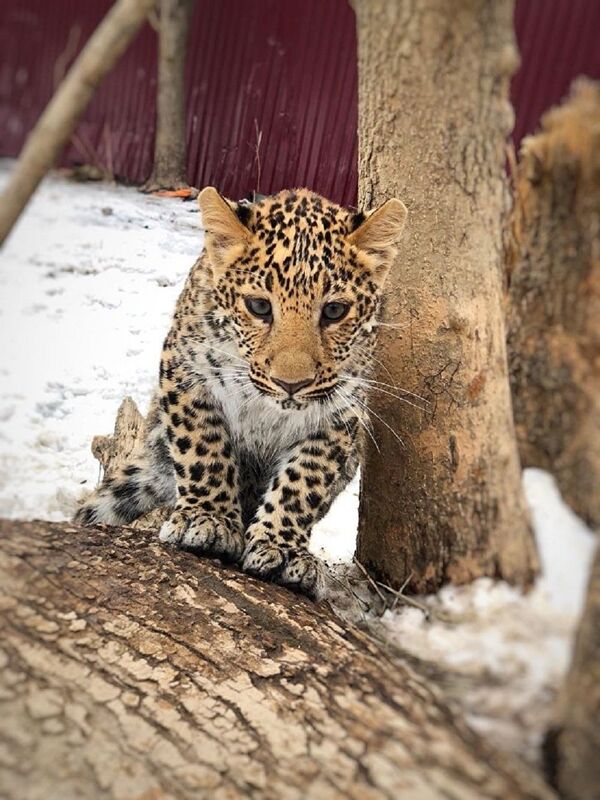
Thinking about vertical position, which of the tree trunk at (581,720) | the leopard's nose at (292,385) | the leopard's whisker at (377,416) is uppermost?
the leopard's nose at (292,385)

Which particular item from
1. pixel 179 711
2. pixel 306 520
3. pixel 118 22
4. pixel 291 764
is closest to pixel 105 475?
pixel 306 520

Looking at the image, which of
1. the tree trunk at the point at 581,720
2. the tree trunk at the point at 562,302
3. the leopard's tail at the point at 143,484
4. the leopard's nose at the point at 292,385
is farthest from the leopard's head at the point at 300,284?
the tree trunk at the point at 581,720

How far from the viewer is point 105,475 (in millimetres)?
2799

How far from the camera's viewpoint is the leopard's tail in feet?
9.16

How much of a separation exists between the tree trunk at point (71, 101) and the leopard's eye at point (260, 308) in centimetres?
87

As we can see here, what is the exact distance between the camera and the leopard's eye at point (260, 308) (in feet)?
7.04

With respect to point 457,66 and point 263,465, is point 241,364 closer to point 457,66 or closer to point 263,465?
point 263,465

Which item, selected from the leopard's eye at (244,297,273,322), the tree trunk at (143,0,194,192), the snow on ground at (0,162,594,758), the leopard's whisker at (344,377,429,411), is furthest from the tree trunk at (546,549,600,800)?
the tree trunk at (143,0,194,192)

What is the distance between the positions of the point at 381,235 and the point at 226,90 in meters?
0.59

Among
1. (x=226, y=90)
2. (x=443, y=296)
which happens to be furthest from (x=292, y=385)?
(x=226, y=90)

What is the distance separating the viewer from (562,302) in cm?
139

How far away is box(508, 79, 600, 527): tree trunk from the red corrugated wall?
74cm

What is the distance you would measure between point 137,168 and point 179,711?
1.35 metres

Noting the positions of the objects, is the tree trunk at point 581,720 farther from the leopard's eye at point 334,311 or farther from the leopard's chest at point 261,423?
the leopard's chest at point 261,423
